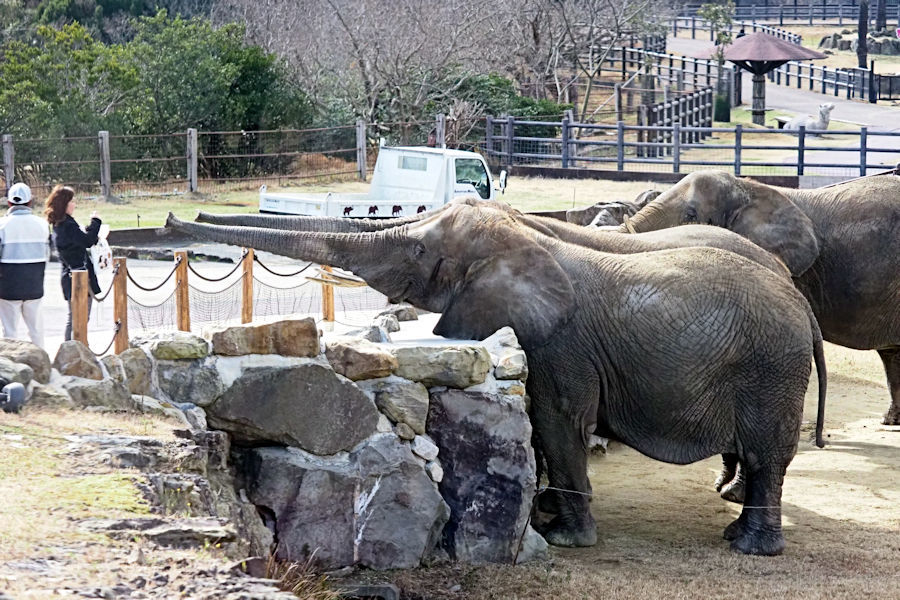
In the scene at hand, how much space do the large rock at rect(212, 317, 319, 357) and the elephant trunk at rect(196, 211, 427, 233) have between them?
1.85 m

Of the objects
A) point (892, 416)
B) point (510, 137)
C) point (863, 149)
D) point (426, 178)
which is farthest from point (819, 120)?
point (892, 416)

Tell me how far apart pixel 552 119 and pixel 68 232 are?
1070 inches

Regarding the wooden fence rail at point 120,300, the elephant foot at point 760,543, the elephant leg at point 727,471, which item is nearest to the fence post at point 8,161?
the wooden fence rail at point 120,300

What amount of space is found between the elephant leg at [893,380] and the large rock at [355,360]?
7405 mm

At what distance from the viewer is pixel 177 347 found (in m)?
9.12

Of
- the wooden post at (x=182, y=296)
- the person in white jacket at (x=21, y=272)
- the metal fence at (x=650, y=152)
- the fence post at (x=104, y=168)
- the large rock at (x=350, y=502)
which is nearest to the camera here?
the large rock at (x=350, y=502)

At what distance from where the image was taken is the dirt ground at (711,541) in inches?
369

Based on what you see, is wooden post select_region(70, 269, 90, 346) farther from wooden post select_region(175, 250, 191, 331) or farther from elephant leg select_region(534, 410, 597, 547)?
elephant leg select_region(534, 410, 597, 547)

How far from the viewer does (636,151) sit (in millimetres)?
38094

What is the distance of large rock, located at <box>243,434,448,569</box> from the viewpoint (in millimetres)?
9289

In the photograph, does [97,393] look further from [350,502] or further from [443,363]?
[443,363]

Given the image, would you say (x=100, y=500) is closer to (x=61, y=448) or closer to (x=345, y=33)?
(x=61, y=448)

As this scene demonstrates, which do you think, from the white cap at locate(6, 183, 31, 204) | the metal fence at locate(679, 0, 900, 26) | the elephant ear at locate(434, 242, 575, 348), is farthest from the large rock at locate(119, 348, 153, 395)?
the metal fence at locate(679, 0, 900, 26)

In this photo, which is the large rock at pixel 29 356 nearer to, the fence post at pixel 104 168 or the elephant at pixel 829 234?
the elephant at pixel 829 234
